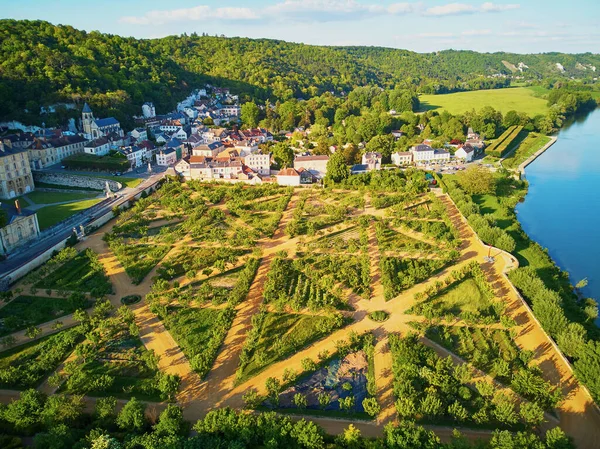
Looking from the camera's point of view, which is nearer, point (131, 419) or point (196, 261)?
point (131, 419)

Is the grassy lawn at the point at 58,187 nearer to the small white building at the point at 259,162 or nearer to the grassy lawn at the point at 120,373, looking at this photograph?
the small white building at the point at 259,162

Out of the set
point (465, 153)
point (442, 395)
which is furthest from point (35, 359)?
Answer: point (465, 153)

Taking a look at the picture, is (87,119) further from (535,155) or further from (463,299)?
(535,155)

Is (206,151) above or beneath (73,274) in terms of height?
above

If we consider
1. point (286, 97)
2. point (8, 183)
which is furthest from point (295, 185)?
point (286, 97)

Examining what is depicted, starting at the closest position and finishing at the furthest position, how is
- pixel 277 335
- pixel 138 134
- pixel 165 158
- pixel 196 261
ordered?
pixel 277 335 < pixel 196 261 < pixel 165 158 < pixel 138 134

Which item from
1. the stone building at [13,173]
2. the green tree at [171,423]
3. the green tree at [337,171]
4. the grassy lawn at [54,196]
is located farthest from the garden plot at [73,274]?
the green tree at [337,171]

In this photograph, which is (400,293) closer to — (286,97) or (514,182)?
(514,182)
